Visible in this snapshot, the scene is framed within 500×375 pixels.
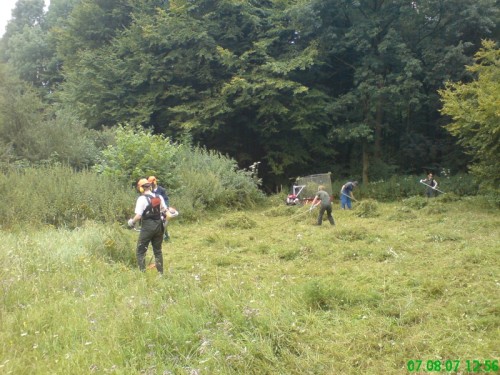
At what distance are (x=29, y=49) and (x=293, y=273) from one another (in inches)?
1438

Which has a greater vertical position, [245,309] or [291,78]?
[291,78]

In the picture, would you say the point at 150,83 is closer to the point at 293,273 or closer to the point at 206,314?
the point at 293,273

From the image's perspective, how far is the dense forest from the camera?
2356 cm

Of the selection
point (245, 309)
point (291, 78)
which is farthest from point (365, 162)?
point (245, 309)

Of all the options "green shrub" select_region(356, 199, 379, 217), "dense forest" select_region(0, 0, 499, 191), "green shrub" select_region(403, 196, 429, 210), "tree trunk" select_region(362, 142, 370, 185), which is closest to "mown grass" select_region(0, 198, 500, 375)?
"green shrub" select_region(356, 199, 379, 217)

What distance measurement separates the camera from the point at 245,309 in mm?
4621

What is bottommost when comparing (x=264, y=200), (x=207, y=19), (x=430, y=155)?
(x=264, y=200)

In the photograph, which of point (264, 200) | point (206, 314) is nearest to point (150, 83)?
point (264, 200)

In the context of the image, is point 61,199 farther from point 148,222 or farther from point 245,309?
point 245,309

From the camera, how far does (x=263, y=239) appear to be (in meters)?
11.1

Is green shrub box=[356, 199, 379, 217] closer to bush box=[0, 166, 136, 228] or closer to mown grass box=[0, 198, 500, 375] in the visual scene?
mown grass box=[0, 198, 500, 375]
